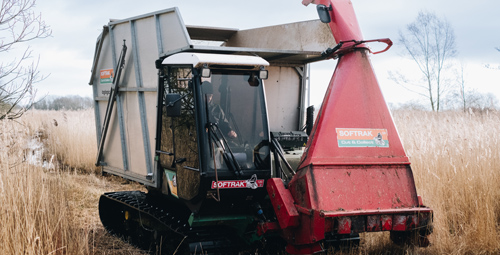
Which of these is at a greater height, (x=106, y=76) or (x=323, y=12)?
(x=323, y=12)

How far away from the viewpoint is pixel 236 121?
523cm

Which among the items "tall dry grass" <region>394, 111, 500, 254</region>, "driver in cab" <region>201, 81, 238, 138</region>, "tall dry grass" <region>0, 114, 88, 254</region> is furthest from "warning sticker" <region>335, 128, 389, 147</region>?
"tall dry grass" <region>0, 114, 88, 254</region>

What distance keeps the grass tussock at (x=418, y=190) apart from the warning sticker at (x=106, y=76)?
1.31 meters

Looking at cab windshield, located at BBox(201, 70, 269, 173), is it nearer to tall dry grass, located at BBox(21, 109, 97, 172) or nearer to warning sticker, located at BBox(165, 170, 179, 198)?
warning sticker, located at BBox(165, 170, 179, 198)

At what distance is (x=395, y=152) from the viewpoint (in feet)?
16.6

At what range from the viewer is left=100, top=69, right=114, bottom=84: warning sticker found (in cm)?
764

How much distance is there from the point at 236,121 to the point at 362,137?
1310 millimetres

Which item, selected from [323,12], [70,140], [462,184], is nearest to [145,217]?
[323,12]

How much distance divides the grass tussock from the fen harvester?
907 mm

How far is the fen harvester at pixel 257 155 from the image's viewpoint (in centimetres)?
469

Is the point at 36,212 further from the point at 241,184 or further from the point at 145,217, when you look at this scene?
the point at 241,184

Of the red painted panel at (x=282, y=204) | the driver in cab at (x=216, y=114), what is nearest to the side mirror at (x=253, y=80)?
the driver in cab at (x=216, y=114)

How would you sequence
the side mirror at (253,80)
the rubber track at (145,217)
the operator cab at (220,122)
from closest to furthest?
1. the operator cab at (220,122)
2. the side mirror at (253,80)
3. the rubber track at (145,217)

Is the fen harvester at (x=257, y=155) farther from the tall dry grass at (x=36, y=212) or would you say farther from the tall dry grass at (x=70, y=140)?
the tall dry grass at (x=70, y=140)
